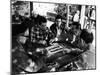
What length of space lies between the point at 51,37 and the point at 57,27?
0.44 feet

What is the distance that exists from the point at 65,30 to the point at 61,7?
265 millimetres

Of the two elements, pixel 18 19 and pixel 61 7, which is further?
pixel 61 7

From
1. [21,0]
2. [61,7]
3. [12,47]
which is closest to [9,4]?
[21,0]

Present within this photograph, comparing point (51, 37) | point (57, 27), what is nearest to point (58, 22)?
point (57, 27)

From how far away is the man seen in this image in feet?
6.37

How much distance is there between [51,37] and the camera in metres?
1.93

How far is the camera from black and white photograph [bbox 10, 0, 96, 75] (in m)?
1.83

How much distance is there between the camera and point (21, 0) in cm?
186

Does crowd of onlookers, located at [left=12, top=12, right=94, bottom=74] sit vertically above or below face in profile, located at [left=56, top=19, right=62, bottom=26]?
below

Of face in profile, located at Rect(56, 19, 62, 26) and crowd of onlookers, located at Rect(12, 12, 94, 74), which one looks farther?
face in profile, located at Rect(56, 19, 62, 26)

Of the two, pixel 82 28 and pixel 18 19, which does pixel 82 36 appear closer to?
pixel 82 28

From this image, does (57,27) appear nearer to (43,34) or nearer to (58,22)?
(58,22)

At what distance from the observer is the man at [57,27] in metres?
1.94

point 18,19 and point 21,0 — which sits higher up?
point 21,0
